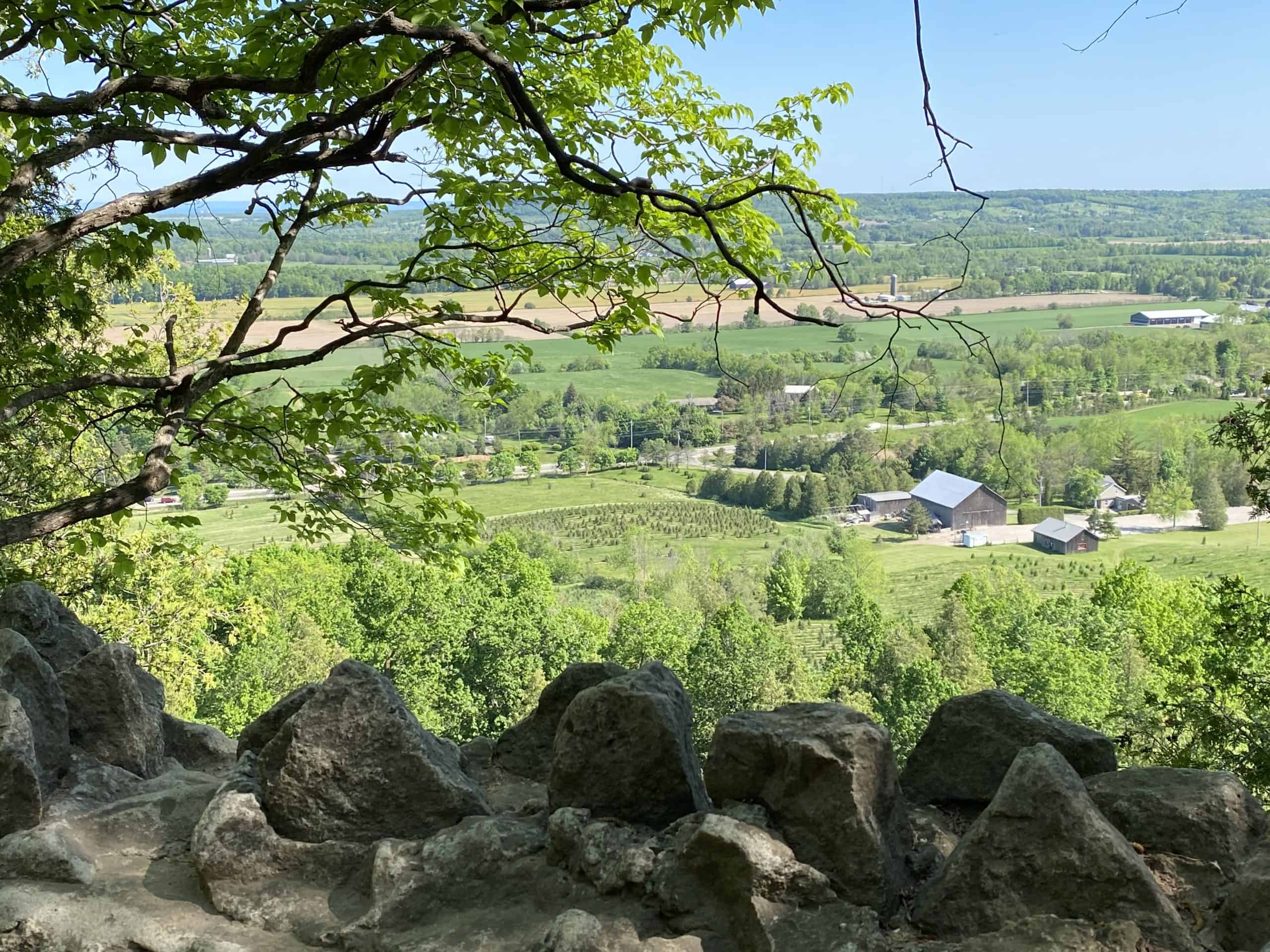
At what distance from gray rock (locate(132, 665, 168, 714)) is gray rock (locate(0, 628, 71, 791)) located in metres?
0.90

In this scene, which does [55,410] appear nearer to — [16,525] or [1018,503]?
[16,525]

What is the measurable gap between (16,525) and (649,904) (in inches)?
169

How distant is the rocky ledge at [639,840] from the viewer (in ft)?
13.5

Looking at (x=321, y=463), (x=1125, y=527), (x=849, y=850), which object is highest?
(x=321, y=463)

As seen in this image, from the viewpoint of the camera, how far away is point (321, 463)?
9.56m

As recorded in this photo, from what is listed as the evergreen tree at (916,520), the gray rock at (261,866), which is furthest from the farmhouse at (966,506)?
the gray rock at (261,866)

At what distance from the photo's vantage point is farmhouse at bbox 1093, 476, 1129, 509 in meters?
147

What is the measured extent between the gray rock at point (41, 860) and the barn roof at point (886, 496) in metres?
153

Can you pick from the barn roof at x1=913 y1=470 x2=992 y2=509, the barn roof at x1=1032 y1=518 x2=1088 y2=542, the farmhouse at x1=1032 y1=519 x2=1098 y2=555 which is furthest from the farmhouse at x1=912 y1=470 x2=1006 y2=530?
the farmhouse at x1=1032 y1=519 x2=1098 y2=555

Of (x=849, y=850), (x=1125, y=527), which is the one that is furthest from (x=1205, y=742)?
(x=1125, y=527)

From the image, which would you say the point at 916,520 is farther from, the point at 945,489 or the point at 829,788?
the point at 829,788

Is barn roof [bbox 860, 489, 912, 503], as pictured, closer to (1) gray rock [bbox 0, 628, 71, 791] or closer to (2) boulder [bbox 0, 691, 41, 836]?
(1) gray rock [bbox 0, 628, 71, 791]

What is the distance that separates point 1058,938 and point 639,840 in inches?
66.8

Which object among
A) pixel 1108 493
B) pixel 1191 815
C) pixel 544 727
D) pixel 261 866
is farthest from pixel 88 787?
pixel 1108 493
